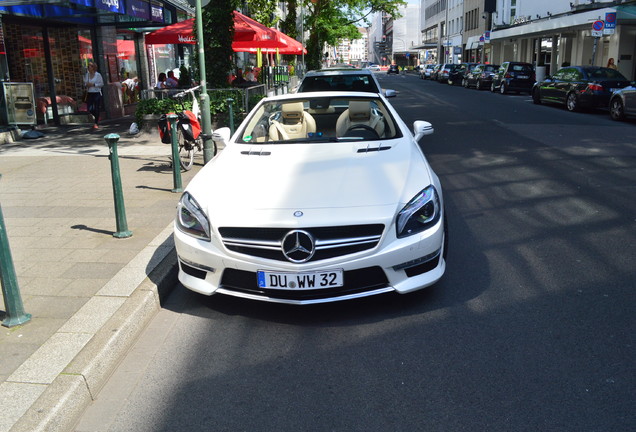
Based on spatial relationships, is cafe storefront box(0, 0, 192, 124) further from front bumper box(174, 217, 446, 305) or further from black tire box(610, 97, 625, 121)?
black tire box(610, 97, 625, 121)

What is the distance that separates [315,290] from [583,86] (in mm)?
18848

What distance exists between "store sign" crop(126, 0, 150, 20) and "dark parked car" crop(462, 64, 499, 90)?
76.8 feet

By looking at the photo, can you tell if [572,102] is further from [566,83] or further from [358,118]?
[358,118]

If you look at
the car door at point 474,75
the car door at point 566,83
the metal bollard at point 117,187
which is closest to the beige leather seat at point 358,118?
the metal bollard at point 117,187

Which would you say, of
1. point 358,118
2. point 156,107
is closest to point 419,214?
point 358,118

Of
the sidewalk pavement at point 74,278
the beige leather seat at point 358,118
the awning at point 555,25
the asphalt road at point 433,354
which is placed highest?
the awning at point 555,25

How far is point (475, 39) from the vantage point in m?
68.4

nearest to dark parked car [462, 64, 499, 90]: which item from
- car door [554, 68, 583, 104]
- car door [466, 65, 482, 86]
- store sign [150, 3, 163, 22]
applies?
car door [466, 65, 482, 86]

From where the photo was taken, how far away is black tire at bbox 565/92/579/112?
67.5 ft

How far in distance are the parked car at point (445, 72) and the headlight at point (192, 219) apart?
4571cm

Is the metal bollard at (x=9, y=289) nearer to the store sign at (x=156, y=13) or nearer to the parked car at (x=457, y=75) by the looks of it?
the store sign at (x=156, y=13)

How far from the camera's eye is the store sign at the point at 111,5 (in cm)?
1381

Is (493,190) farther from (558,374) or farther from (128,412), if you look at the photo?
(128,412)

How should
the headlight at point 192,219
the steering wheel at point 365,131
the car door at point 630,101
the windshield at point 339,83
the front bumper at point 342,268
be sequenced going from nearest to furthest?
1. the front bumper at point 342,268
2. the headlight at point 192,219
3. the steering wheel at point 365,131
4. the windshield at point 339,83
5. the car door at point 630,101
